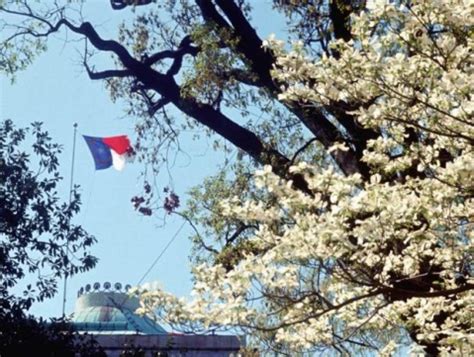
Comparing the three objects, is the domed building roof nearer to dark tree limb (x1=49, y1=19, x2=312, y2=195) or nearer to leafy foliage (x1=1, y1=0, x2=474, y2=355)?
dark tree limb (x1=49, y1=19, x2=312, y2=195)

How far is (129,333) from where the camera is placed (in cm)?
1100

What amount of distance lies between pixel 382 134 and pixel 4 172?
9.28 feet

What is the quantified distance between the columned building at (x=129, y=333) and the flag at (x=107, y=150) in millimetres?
1779

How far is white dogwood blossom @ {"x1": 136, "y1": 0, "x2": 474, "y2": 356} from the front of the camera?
3412 mm

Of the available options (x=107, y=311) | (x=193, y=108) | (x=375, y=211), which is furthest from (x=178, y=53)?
(x=107, y=311)

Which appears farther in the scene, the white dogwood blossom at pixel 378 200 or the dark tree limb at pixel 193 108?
the dark tree limb at pixel 193 108

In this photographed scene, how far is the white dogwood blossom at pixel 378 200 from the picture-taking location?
3.41 metres

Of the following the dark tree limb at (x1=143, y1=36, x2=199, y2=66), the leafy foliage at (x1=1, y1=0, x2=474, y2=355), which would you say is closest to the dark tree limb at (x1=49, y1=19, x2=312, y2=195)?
the dark tree limb at (x1=143, y1=36, x2=199, y2=66)

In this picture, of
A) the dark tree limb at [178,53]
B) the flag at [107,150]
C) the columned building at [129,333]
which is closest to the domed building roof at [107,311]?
the columned building at [129,333]

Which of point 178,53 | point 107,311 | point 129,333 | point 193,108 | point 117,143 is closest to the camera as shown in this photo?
point 193,108

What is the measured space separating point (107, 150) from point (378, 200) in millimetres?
6605

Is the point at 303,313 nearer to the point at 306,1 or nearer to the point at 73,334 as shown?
the point at 73,334

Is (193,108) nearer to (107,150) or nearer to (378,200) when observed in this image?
(107,150)

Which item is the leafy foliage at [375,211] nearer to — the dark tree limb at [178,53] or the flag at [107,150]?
the dark tree limb at [178,53]
